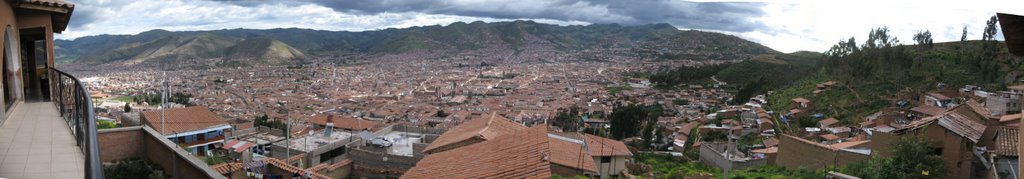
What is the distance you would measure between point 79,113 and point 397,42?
137527 millimetres

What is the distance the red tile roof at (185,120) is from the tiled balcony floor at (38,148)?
1135 cm

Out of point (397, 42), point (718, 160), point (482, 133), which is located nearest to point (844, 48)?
point (718, 160)

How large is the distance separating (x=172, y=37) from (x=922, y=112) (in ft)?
379

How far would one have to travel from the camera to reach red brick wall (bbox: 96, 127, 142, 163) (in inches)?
237

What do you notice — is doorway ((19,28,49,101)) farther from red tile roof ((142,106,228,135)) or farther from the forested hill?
the forested hill

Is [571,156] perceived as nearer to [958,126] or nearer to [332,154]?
[958,126]

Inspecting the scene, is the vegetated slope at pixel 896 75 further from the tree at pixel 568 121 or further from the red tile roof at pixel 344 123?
the red tile roof at pixel 344 123

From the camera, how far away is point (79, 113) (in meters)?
4.36

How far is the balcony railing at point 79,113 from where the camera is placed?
1.83 m

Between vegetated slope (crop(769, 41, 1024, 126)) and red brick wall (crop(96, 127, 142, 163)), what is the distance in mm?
27362

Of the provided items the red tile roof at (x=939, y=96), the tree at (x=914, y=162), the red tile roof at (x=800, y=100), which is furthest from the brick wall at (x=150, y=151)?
the red tile roof at (x=800, y=100)

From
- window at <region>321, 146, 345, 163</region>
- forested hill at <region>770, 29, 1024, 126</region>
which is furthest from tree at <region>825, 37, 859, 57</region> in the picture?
window at <region>321, 146, 345, 163</region>

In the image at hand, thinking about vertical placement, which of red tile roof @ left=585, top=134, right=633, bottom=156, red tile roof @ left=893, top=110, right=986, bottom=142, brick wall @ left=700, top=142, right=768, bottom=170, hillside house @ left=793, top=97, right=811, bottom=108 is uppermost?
red tile roof @ left=893, top=110, right=986, bottom=142

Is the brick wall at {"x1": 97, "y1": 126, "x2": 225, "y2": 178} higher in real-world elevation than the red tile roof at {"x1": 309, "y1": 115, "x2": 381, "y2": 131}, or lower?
higher
